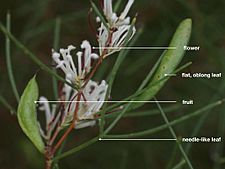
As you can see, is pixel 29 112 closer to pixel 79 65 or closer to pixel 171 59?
pixel 79 65

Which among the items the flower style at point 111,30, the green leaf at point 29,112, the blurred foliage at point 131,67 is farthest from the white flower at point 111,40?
the blurred foliage at point 131,67

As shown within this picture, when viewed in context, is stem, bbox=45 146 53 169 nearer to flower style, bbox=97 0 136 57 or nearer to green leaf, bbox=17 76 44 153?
green leaf, bbox=17 76 44 153

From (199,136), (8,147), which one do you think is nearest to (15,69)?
(8,147)

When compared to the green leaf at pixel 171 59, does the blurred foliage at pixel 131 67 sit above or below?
below

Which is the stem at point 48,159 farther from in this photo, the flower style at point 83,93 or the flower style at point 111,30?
the flower style at point 111,30

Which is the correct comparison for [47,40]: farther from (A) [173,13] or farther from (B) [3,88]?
(A) [173,13]

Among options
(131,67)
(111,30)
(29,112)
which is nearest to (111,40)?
(111,30)

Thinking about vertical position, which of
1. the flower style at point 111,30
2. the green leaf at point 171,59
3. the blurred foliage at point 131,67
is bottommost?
the blurred foliage at point 131,67
